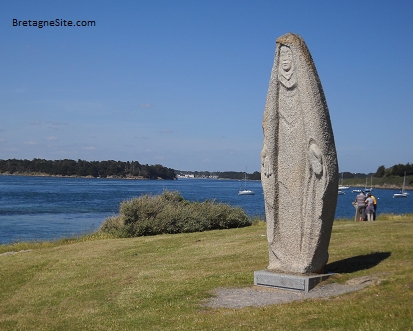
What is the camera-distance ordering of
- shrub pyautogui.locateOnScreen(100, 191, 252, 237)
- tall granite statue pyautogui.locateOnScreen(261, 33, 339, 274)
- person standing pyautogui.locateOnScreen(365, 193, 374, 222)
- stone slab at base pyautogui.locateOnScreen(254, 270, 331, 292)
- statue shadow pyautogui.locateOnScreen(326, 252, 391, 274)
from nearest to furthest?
stone slab at base pyautogui.locateOnScreen(254, 270, 331, 292) → tall granite statue pyautogui.locateOnScreen(261, 33, 339, 274) → statue shadow pyautogui.locateOnScreen(326, 252, 391, 274) → shrub pyautogui.locateOnScreen(100, 191, 252, 237) → person standing pyautogui.locateOnScreen(365, 193, 374, 222)

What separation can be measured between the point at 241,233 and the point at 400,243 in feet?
27.1

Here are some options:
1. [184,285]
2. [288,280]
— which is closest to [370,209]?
[184,285]

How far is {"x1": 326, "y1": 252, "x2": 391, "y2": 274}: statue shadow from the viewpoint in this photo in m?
11.0

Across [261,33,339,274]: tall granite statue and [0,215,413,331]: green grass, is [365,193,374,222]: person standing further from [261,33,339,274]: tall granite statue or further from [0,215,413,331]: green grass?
[261,33,339,274]: tall granite statue

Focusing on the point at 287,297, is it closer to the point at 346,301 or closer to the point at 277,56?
the point at 346,301

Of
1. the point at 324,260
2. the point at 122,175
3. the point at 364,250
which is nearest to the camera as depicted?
the point at 324,260

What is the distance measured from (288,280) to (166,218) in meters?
14.9

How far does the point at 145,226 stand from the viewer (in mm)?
24000

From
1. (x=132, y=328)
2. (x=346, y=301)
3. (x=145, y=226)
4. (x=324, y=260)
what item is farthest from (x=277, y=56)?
(x=145, y=226)

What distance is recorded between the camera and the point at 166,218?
2445 centimetres

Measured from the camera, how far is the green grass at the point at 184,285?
8086 millimetres

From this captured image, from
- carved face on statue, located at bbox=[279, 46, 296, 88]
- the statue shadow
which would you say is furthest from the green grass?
carved face on statue, located at bbox=[279, 46, 296, 88]

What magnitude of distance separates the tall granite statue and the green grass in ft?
3.07

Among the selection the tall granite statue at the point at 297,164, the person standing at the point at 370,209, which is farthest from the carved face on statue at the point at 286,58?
the person standing at the point at 370,209
